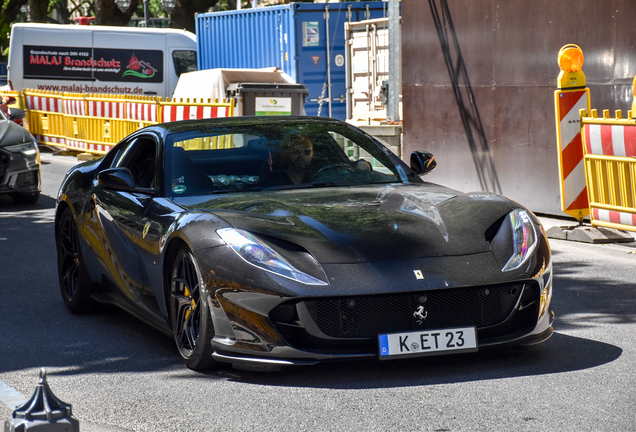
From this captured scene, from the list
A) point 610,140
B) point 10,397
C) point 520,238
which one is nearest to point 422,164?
point 520,238

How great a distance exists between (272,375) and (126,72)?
20574 millimetres

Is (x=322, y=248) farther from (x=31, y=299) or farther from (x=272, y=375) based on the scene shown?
(x=31, y=299)

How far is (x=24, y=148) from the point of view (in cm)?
1244

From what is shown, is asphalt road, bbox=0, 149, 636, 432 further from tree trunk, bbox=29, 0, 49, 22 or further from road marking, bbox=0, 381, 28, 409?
tree trunk, bbox=29, 0, 49, 22

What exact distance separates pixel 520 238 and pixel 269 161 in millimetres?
1598

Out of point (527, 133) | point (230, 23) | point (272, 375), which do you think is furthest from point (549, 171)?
point (230, 23)

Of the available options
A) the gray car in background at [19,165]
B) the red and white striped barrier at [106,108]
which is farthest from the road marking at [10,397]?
the red and white striped barrier at [106,108]

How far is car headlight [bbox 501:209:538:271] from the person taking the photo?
462 centimetres

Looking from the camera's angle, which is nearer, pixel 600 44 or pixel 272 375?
pixel 272 375

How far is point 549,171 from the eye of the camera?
1081cm

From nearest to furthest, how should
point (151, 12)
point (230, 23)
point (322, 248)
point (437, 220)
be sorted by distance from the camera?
point (322, 248) → point (437, 220) → point (230, 23) → point (151, 12)

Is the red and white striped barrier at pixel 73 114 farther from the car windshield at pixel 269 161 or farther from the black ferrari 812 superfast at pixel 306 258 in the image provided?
the black ferrari 812 superfast at pixel 306 258

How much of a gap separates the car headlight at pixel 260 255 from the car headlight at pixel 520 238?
37.2 inches

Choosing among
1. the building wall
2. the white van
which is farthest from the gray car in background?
the white van
